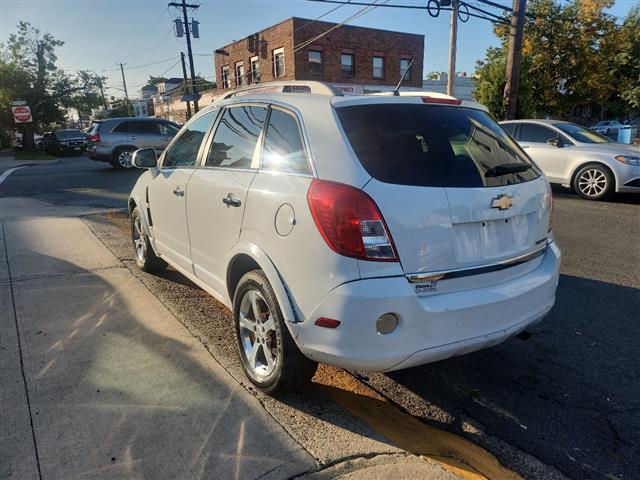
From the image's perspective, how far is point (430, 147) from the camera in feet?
8.79

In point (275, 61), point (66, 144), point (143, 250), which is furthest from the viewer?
point (66, 144)

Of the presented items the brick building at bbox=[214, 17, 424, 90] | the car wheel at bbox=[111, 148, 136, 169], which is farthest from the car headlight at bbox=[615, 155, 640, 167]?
the brick building at bbox=[214, 17, 424, 90]

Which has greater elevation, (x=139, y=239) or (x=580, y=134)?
(x=580, y=134)

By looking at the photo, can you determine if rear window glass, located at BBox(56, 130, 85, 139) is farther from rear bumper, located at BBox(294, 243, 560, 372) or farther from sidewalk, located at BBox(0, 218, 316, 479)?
rear bumper, located at BBox(294, 243, 560, 372)

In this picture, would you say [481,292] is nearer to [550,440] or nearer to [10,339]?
[550,440]

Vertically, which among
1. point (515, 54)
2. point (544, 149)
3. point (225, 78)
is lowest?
point (544, 149)

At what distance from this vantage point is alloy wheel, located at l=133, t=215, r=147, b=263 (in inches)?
200

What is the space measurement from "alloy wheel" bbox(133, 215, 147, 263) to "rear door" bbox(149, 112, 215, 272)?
0.49 meters

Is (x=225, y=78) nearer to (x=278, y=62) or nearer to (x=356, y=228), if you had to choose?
(x=278, y=62)

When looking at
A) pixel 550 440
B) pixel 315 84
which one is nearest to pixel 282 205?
pixel 315 84

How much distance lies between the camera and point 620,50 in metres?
25.8

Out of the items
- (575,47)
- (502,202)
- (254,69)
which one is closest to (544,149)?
(502,202)

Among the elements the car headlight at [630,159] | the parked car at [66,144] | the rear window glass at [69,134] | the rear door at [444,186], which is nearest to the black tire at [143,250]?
the rear door at [444,186]

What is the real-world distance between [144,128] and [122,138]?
87 centimetres
